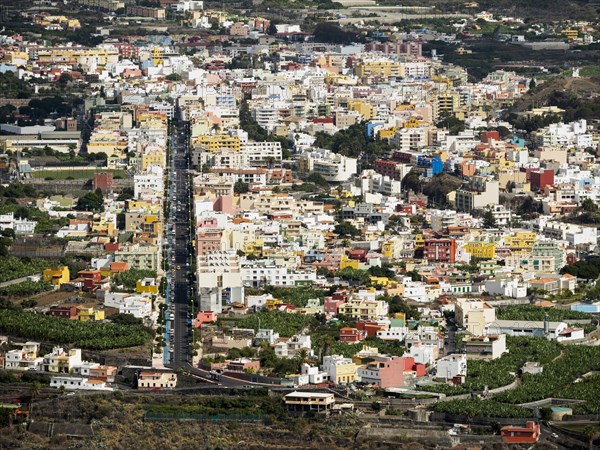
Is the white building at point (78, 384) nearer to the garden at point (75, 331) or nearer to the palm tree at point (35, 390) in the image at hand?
the palm tree at point (35, 390)

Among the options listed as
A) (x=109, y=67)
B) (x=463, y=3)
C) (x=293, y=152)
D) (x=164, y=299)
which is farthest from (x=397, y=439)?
(x=463, y=3)

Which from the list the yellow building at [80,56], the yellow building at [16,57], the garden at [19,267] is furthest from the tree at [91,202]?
the yellow building at [16,57]

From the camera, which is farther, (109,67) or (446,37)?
(446,37)

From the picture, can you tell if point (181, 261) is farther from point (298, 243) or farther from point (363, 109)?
point (363, 109)

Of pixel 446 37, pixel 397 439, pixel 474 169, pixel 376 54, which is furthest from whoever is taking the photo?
pixel 446 37

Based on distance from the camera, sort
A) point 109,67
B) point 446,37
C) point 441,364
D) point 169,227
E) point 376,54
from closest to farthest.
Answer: point 441,364, point 169,227, point 109,67, point 376,54, point 446,37

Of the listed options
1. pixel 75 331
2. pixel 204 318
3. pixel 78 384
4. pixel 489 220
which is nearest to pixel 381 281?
pixel 204 318

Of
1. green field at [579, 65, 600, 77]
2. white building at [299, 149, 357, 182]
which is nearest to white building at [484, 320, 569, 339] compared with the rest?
white building at [299, 149, 357, 182]

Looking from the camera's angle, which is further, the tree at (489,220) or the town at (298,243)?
the tree at (489,220)

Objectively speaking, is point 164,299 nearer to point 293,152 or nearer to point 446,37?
point 293,152
